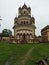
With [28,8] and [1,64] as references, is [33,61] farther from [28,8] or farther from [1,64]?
[28,8]

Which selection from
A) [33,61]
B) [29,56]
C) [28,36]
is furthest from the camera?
[28,36]

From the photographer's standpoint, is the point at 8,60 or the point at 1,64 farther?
the point at 8,60

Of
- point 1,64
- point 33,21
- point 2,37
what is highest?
point 33,21

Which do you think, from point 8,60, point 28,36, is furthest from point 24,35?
point 8,60

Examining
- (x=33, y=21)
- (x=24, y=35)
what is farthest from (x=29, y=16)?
(x=24, y=35)

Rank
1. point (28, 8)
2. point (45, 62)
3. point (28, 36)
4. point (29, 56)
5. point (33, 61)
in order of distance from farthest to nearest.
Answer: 1. point (28, 8)
2. point (28, 36)
3. point (29, 56)
4. point (33, 61)
5. point (45, 62)

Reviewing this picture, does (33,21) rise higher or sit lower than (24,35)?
higher

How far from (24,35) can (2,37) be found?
7610mm

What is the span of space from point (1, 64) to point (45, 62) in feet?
21.5

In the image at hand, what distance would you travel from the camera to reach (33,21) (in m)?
81.7

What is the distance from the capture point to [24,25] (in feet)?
255

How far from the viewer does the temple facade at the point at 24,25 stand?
3024 inches

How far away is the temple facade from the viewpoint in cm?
7681

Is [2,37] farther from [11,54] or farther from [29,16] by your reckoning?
[11,54]
